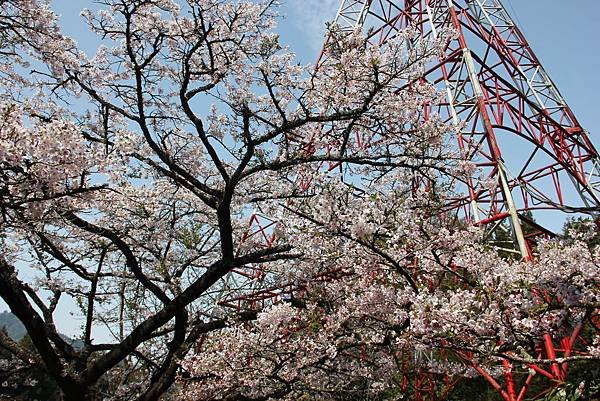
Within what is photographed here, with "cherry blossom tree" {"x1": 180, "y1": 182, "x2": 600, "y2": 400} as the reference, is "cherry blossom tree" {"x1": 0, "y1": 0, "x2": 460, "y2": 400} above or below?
above

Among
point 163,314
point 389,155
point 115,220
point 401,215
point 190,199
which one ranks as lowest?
point 401,215

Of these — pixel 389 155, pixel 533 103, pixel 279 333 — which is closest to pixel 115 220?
pixel 279 333

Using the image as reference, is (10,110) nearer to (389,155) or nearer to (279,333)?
(279,333)

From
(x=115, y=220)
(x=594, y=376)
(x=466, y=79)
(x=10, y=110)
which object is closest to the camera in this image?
(x=10, y=110)

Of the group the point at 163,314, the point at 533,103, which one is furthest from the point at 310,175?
the point at 533,103

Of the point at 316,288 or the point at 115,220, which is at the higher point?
the point at 115,220

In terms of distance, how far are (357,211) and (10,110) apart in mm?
2983

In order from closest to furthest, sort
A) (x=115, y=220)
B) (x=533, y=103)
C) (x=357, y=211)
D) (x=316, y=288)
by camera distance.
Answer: (x=357, y=211) → (x=316, y=288) → (x=115, y=220) → (x=533, y=103)

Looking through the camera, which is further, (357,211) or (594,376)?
(357,211)

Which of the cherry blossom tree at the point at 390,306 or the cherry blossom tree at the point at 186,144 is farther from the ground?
the cherry blossom tree at the point at 186,144

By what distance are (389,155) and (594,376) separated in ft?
10.2

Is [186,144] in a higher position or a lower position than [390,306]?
higher

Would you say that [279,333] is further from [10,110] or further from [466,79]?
[466,79]

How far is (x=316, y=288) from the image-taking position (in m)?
5.64
